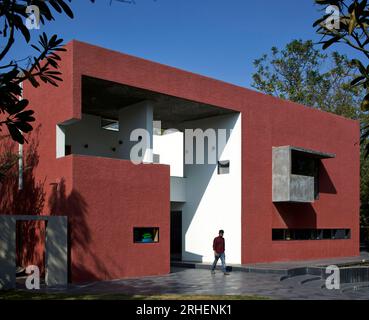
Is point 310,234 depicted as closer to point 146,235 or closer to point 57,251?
point 146,235

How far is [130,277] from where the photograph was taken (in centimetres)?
1565

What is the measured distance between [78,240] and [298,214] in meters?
11.5

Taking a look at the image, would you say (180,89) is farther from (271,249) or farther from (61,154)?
(271,249)

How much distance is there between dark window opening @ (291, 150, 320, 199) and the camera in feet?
72.7

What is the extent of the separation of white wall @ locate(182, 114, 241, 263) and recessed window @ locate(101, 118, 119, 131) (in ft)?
10.8

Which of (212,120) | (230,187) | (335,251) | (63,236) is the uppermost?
(212,120)

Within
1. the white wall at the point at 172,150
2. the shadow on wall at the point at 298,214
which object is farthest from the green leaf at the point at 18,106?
the white wall at the point at 172,150

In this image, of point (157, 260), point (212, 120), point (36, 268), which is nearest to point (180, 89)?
point (212, 120)

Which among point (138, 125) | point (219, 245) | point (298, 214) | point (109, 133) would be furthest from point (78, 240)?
point (298, 214)

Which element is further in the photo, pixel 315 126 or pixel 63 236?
pixel 315 126

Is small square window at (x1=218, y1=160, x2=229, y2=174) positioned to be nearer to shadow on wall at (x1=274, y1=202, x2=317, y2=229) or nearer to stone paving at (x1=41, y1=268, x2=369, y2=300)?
shadow on wall at (x1=274, y1=202, x2=317, y2=229)

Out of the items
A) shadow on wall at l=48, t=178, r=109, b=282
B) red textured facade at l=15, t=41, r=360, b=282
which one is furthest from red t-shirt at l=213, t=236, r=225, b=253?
shadow on wall at l=48, t=178, r=109, b=282

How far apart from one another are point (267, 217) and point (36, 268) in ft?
31.1

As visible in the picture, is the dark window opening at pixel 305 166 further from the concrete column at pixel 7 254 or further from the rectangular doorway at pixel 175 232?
the concrete column at pixel 7 254
